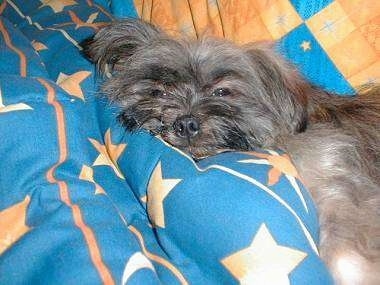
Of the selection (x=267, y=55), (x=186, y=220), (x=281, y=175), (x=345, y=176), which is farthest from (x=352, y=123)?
(x=186, y=220)

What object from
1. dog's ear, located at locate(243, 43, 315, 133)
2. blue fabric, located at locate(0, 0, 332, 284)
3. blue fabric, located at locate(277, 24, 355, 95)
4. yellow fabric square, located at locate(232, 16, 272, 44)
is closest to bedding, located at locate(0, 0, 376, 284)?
blue fabric, located at locate(0, 0, 332, 284)

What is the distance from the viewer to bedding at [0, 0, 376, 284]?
4.58 ft

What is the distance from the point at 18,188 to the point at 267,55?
1319mm

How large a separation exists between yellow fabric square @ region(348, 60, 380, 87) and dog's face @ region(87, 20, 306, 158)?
36 cm

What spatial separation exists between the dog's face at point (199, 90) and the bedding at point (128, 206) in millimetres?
152

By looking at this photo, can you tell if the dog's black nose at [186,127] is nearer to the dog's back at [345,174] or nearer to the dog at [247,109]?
the dog at [247,109]

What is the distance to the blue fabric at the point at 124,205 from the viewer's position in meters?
1.40

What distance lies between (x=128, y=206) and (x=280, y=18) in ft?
4.18

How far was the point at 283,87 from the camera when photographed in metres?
2.13

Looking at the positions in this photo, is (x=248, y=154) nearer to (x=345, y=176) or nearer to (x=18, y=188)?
(x=345, y=176)

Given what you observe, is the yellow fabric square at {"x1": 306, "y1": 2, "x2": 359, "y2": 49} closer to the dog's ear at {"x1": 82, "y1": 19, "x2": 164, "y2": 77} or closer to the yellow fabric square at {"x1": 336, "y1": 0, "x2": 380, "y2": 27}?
the yellow fabric square at {"x1": 336, "y1": 0, "x2": 380, "y2": 27}

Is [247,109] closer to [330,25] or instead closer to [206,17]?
[330,25]

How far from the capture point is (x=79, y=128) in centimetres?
193

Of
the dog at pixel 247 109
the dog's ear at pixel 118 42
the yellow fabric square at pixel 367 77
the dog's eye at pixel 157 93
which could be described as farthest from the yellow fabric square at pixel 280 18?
the dog's eye at pixel 157 93
